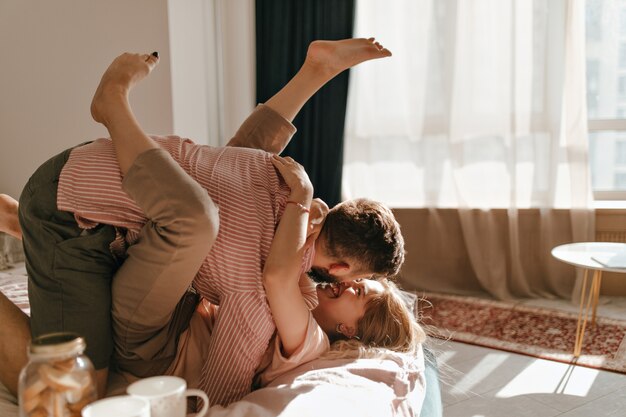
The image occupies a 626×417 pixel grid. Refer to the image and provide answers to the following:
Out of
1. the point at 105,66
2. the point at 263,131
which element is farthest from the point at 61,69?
the point at 263,131

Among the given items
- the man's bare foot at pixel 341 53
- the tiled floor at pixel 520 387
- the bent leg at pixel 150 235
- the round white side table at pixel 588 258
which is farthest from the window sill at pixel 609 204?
the bent leg at pixel 150 235

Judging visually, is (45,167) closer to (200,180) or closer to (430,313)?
(200,180)

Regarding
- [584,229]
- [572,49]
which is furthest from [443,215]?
[572,49]

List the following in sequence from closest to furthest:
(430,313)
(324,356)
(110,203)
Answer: (110,203) < (324,356) < (430,313)

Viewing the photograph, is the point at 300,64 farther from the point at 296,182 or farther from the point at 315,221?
the point at 296,182

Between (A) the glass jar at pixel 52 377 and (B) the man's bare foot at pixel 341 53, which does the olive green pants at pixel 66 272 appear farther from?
(B) the man's bare foot at pixel 341 53

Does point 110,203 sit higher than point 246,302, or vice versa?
point 110,203

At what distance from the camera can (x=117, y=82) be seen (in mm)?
1632

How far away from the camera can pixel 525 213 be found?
3910 millimetres

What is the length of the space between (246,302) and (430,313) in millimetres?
2278

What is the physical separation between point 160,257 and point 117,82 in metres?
0.50

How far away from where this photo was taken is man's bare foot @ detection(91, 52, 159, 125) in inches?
62.9

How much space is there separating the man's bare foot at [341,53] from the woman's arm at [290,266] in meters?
0.59

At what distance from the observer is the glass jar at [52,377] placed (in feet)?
3.00
